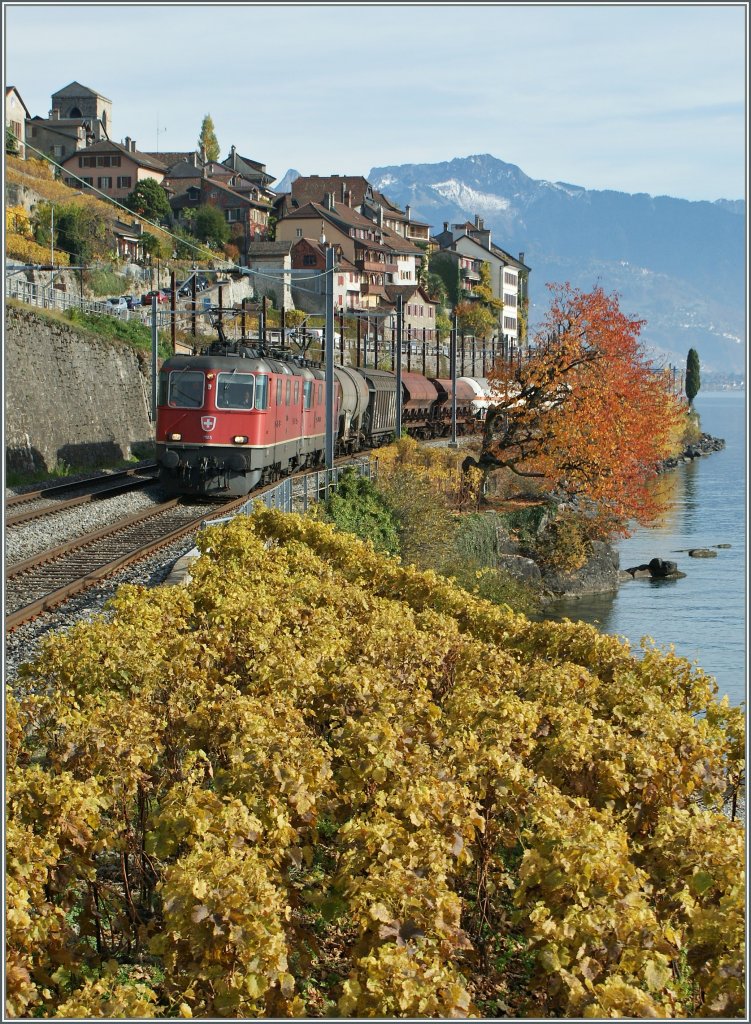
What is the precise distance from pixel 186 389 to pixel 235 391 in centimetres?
127

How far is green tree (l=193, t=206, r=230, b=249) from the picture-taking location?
355ft

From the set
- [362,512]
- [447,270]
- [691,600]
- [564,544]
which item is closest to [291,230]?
[447,270]

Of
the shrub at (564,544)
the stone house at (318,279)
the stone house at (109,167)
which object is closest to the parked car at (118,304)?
the shrub at (564,544)

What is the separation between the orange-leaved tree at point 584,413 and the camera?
112 ft

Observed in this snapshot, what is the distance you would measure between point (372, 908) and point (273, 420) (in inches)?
968

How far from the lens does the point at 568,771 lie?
791 centimetres

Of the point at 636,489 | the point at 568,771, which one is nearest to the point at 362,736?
the point at 568,771

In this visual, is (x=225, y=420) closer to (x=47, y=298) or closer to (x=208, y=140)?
(x=47, y=298)

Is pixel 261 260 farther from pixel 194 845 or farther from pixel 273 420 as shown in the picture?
pixel 194 845

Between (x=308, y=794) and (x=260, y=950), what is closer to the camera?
(x=260, y=950)

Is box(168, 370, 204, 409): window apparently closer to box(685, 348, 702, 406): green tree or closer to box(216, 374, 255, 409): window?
box(216, 374, 255, 409): window

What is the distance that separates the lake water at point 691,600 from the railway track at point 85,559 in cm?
839

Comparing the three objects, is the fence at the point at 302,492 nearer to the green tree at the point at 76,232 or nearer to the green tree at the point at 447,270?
the green tree at the point at 76,232

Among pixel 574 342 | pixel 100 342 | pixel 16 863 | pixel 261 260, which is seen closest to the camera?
pixel 16 863
